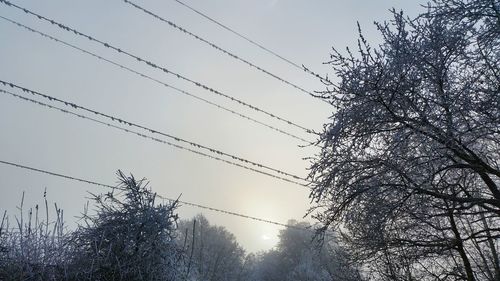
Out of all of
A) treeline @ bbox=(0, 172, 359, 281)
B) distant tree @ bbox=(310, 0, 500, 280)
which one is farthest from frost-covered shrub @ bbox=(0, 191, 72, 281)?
distant tree @ bbox=(310, 0, 500, 280)

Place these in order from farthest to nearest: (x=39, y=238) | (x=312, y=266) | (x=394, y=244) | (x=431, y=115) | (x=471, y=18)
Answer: (x=312, y=266)
(x=394, y=244)
(x=39, y=238)
(x=471, y=18)
(x=431, y=115)

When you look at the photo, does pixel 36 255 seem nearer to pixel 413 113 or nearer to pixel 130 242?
pixel 130 242

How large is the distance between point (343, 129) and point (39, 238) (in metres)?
5.60

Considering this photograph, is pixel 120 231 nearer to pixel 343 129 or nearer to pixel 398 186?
pixel 343 129

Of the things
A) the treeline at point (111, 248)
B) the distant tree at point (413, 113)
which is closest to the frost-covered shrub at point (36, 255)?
the treeline at point (111, 248)

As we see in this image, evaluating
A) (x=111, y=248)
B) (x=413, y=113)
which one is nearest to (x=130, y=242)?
(x=111, y=248)

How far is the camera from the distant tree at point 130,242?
657cm

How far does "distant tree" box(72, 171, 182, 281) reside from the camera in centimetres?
657

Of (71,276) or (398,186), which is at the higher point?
(398,186)

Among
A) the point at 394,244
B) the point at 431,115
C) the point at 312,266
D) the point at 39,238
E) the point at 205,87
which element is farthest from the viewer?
the point at 312,266

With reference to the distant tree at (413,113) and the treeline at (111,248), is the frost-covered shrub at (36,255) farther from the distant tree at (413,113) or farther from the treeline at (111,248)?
A: the distant tree at (413,113)

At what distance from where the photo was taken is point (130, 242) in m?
6.95

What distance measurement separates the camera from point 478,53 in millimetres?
5840

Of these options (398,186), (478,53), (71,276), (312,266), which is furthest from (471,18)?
(312,266)
